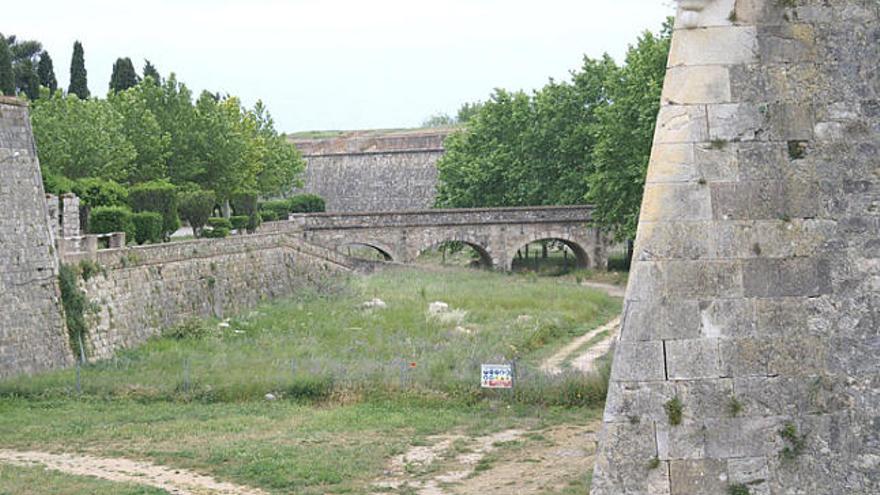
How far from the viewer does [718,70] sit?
657cm

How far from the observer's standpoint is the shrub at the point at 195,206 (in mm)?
37781

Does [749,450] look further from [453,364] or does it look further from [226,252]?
[226,252]

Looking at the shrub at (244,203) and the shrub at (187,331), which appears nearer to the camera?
the shrub at (187,331)

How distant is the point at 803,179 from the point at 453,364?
17.9m

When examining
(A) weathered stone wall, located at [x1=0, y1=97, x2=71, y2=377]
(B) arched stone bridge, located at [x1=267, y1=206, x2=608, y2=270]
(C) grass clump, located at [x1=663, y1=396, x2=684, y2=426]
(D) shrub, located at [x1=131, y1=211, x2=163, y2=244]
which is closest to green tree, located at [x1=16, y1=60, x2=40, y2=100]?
(B) arched stone bridge, located at [x1=267, y1=206, x2=608, y2=270]

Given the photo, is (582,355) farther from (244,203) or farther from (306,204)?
(306,204)

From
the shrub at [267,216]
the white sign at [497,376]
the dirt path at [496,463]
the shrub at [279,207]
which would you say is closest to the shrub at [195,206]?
the shrub at [267,216]

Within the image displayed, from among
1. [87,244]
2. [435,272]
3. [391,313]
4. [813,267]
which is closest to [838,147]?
[813,267]

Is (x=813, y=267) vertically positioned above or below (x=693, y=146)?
below

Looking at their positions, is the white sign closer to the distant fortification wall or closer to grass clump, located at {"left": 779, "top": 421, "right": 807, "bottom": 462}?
grass clump, located at {"left": 779, "top": 421, "right": 807, "bottom": 462}

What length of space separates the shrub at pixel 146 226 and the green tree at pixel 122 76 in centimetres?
2319

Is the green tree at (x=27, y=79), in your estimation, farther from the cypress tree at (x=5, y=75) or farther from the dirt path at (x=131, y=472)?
the dirt path at (x=131, y=472)

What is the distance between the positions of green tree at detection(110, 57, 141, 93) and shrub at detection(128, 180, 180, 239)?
66.0ft

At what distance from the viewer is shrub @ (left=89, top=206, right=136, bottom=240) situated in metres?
29.9
